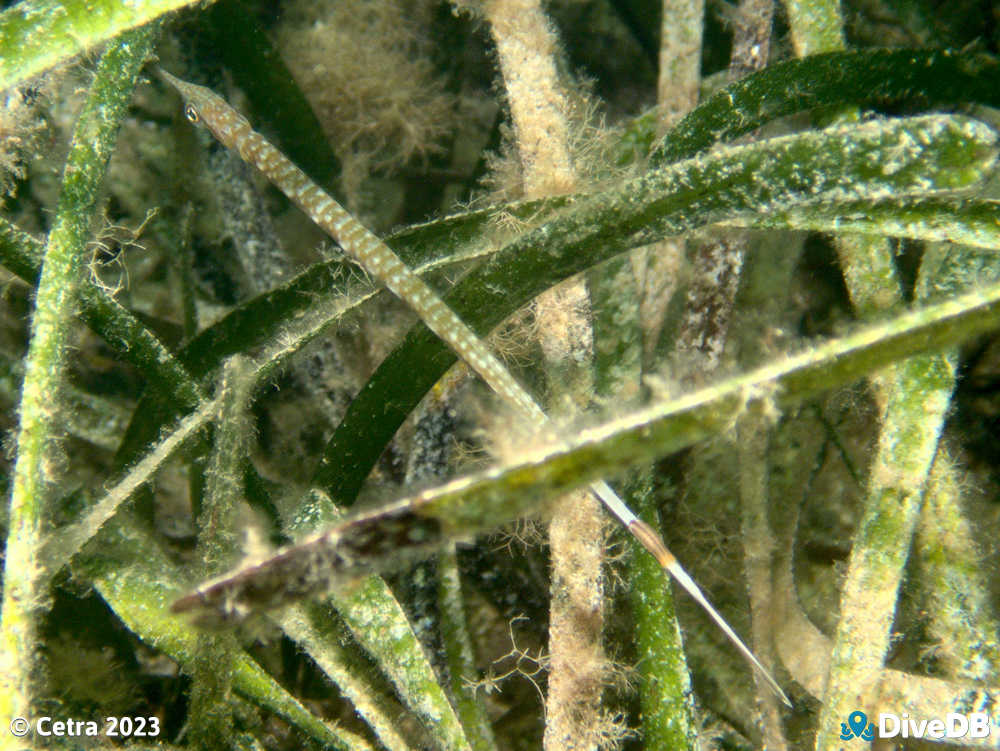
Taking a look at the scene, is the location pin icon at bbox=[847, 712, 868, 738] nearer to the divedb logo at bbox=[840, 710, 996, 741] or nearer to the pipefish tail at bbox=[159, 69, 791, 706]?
the divedb logo at bbox=[840, 710, 996, 741]

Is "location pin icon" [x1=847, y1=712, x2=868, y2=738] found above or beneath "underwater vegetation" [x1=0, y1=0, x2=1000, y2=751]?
beneath

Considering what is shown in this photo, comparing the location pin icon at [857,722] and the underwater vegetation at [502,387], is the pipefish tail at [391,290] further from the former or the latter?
the location pin icon at [857,722]

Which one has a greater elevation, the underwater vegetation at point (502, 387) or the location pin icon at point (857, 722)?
the underwater vegetation at point (502, 387)

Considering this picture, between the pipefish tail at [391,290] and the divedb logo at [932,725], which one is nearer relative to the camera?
the pipefish tail at [391,290]

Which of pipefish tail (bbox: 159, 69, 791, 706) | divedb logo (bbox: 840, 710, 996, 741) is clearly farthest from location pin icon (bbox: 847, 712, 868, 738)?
pipefish tail (bbox: 159, 69, 791, 706)

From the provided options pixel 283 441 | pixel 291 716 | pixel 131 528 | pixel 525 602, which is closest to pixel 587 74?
pixel 283 441

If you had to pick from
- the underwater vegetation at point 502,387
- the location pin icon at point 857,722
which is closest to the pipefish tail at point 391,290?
the underwater vegetation at point 502,387

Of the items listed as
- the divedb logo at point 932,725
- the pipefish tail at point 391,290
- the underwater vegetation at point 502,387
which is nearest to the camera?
the pipefish tail at point 391,290

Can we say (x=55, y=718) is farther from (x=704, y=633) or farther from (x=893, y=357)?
(x=893, y=357)
